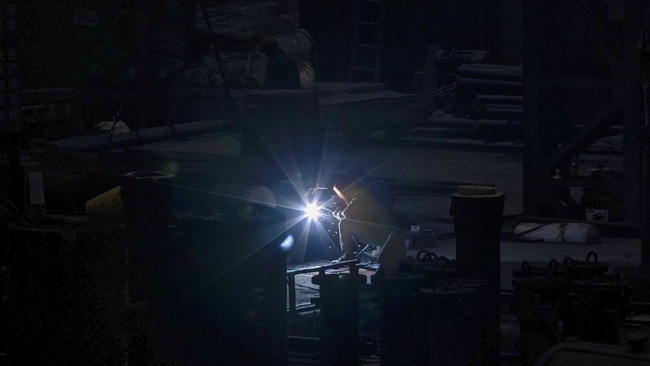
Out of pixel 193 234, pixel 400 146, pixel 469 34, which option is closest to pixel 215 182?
pixel 193 234

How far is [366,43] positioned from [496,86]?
14.1 feet

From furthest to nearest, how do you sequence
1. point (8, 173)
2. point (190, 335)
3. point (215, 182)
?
point (215, 182) → point (8, 173) → point (190, 335)

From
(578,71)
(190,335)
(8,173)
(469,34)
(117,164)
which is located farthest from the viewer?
(469,34)

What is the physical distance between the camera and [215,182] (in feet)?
35.2

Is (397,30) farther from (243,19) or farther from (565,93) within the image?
(565,93)

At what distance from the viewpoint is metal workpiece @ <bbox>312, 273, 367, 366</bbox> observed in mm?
7625

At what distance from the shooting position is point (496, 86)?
21.9m

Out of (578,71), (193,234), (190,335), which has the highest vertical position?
(578,71)

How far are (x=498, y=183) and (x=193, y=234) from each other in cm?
974

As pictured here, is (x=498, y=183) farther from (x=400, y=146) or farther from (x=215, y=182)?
(x=215, y=182)

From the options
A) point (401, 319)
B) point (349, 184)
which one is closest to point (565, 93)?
point (349, 184)

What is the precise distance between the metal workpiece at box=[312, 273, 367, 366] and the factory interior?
0.01m

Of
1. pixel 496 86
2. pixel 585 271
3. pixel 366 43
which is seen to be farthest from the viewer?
pixel 366 43

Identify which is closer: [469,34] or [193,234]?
[193,234]
